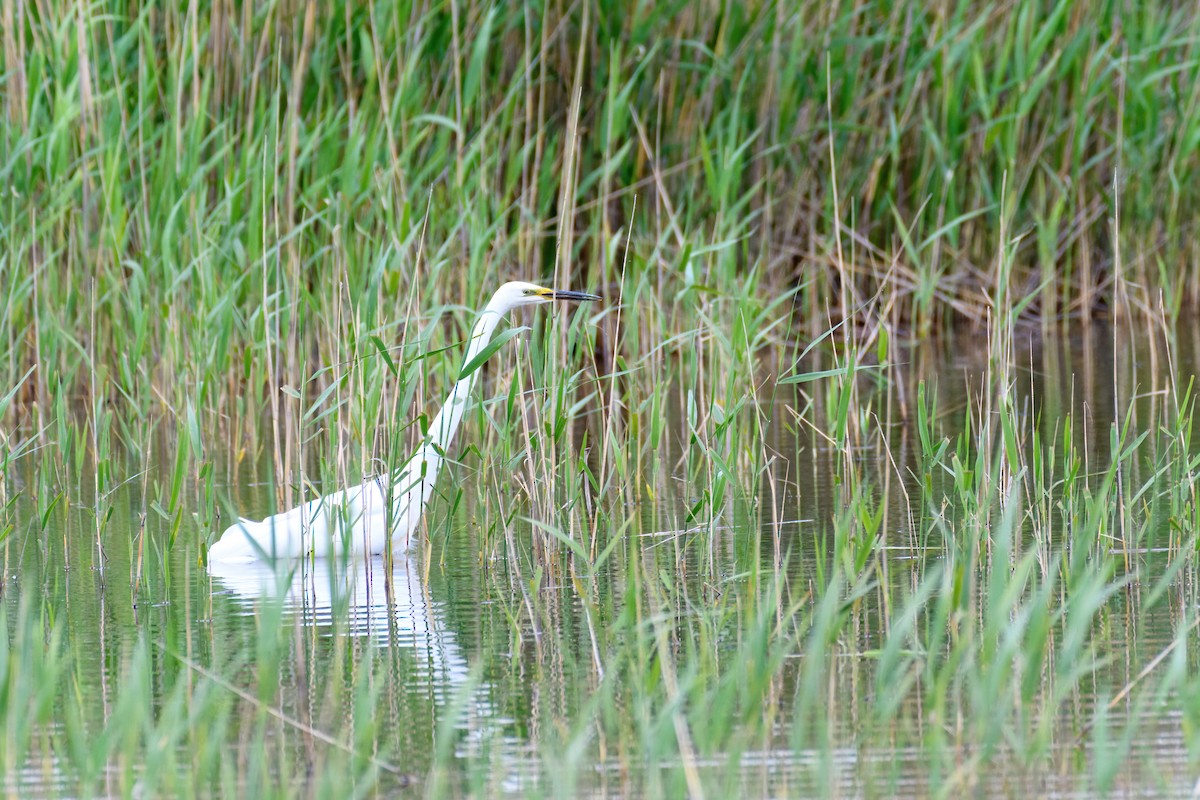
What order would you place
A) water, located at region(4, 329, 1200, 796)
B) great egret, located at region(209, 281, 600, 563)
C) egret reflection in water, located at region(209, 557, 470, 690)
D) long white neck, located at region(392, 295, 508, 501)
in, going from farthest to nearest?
long white neck, located at region(392, 295, 508, 501)
great egret, located at region(209, 281, 600, 563)
egret reflection in water, located at region(209, 557, 470, 690)
water, located at region(4, 329, 1200, 796)

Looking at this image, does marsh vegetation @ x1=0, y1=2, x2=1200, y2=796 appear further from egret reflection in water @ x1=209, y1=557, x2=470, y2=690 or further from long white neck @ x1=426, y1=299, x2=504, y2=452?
long white neck @ x1=426, y1=299, x2=504, y2=452

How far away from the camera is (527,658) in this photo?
3.38 meters

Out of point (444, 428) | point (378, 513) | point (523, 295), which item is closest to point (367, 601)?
point (378, 513)

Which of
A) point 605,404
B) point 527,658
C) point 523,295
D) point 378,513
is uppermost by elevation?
point 523,295

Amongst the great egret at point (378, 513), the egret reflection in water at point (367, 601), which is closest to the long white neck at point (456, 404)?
the great egret at point (378, 513)

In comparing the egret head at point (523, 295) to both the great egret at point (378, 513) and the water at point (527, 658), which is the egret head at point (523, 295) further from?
the water at point (527, 658)

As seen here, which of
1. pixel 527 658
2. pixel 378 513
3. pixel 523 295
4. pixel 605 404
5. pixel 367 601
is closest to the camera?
pixel 527 658

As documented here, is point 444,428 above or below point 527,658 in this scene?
above

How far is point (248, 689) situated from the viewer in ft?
10.6

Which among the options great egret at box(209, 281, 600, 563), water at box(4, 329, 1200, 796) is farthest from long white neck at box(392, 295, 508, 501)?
water at box(4, 329, 1200, 796)

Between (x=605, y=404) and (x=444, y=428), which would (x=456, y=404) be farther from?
(x=605, y=404)

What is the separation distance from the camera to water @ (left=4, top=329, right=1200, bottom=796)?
8.45 feet

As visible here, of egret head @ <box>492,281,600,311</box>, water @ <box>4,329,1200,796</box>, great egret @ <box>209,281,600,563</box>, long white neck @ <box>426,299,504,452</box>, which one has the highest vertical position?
egret head @ <box>492,281,600,311</box>

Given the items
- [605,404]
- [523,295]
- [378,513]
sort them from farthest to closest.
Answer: [605,404] < [523,295] < [378,513]
